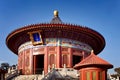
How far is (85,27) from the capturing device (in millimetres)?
32875

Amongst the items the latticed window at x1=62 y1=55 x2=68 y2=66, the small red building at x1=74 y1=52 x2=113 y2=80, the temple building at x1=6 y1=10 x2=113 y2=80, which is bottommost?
the small red building at x1=74 y1=52 x2=113 y2=80

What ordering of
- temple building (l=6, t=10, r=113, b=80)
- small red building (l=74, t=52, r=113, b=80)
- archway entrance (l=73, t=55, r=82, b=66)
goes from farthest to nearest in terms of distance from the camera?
archway entrance (l=73, t=55, r=82, b=66) < temple building (l=6, t=10, r=113, b=80) < small red building (l=74, t=52, r=113, b=80)

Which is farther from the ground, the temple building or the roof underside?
the temple building

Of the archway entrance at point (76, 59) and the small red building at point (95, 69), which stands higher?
the archway entrance at point (76, 59)

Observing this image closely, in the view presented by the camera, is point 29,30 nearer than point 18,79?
No

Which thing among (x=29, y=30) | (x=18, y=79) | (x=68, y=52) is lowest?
(x=18, y=79)

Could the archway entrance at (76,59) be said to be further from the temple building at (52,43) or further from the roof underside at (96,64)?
the roof underside at (96,64)

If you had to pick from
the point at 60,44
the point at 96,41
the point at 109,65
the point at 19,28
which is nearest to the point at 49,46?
the point at 60,44

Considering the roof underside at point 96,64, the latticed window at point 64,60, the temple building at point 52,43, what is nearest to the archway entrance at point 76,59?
the temple building at point 52,43

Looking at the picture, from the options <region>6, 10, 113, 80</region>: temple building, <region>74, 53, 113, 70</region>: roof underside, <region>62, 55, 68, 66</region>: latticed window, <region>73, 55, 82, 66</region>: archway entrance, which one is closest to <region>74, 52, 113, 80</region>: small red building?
<region>74, 53, 113, 70</region>: roof underside

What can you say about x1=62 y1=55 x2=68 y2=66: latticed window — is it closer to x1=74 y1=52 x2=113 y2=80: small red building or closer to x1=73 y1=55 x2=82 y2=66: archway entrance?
x1=73 y1=55 x2=82 y2=66: archway entrance

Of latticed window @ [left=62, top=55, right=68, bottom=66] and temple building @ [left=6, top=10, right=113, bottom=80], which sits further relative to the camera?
latticed window @ [left=62, top=55, right=68, bottom=66]

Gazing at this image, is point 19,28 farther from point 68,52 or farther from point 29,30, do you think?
point 68,52

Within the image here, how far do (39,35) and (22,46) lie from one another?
3.13 meters
